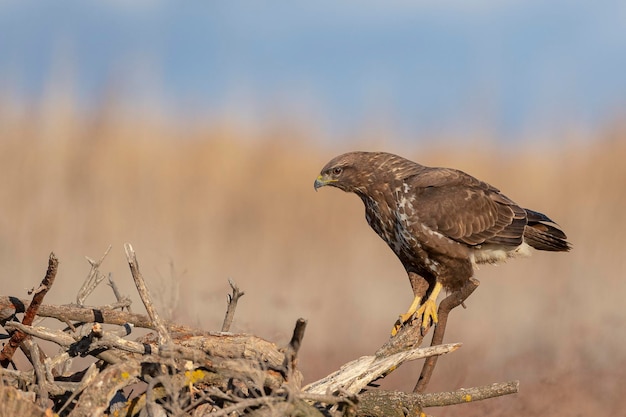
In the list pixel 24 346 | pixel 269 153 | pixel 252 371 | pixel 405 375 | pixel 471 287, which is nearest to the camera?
pixel 252 371

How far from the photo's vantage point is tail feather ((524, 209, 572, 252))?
562 cm

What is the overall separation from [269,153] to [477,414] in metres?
5.69

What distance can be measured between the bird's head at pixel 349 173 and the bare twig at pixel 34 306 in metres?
2.18

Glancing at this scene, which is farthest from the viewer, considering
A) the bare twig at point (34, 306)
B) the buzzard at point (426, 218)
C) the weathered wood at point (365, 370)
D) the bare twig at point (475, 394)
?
the buzzard at point (426, 218)

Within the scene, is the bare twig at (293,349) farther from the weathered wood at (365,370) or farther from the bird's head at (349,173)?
the bird's head at (349,173)

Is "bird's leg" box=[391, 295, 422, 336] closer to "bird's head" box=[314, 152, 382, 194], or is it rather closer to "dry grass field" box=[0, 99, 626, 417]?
"bird's head" box=[314, 152, 382, 194]

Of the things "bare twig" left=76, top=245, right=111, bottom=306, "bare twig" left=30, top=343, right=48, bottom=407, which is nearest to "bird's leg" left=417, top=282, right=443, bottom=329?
"bare twig" left=76, top=245, right=111, bottom=306

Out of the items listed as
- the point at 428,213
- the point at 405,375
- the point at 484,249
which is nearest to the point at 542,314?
the point at 405,375

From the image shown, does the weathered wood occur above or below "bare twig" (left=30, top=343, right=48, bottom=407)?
above

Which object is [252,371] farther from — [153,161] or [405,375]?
[153,161]

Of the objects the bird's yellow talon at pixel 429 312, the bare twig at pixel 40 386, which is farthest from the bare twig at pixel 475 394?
the bare twig at pixel 40 386

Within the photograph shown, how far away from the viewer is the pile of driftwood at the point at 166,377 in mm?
3127

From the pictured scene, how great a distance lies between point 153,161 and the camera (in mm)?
9664

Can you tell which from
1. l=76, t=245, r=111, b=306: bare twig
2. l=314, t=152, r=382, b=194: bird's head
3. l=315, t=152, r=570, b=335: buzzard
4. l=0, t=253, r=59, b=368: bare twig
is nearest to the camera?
l=0, t=253, r=59, b=368: bare twig
